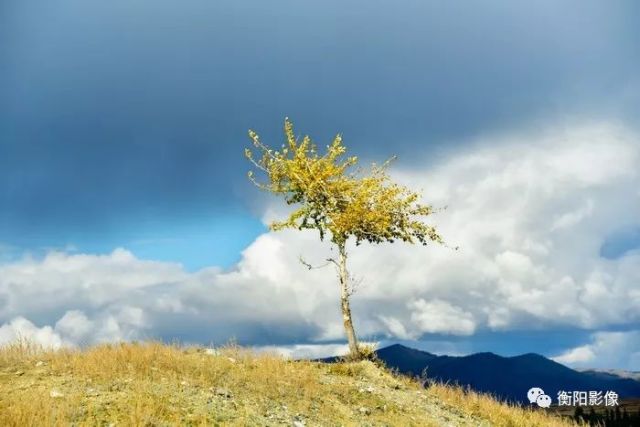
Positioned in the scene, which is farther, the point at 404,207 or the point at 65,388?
the point at 404,207

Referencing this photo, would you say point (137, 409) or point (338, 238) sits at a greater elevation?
point (338, 238)

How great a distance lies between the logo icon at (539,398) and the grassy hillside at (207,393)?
2240mm

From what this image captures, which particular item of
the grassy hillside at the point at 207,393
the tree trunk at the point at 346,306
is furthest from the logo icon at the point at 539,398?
the tree trunk at the point at 346,306

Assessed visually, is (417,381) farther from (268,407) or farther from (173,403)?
(173,403)

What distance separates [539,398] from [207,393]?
808 inches

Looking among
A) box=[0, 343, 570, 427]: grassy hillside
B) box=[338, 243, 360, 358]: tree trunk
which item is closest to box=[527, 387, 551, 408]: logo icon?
box=[0, 343, 570, 427]: grassy hillside

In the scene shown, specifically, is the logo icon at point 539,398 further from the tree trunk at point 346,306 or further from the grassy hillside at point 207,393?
the tree trunk at point 346,306

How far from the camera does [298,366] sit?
28.0 m

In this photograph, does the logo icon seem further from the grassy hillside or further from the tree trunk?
the tree trunk

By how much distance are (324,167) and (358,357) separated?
1070 centimetres

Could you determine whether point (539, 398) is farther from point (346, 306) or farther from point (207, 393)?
point (207, 393)

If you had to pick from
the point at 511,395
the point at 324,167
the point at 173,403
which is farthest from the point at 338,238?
the point at 173,403

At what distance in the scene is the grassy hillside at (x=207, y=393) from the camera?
53.0 feet

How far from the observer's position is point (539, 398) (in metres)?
32.5
